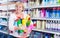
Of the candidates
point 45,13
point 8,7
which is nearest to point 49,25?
point 45,13

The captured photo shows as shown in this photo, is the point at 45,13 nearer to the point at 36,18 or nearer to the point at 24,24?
the point at 36,18

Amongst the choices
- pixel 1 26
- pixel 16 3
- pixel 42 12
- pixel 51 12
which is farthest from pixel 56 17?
pixel 1 26

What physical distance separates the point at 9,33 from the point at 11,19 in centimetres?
37

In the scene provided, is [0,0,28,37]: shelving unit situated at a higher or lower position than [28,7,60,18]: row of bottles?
higher

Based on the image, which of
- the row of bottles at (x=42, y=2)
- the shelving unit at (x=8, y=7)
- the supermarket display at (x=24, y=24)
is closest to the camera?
the row of bottles at (x=42, y=2)

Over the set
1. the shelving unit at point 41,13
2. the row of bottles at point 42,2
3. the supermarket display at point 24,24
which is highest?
the row of bottles at point 42,2

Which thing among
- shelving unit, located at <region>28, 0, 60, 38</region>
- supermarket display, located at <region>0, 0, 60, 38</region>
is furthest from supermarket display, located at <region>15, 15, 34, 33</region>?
shelving unit, located at <region>28, 0, 60, 38</region>

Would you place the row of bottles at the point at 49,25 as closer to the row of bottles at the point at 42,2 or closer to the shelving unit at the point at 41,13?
the shelving unit at the point at 41,13

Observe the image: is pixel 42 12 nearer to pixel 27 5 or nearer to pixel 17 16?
pixel 27 5

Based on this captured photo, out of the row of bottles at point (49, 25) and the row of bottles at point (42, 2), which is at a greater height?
the row of bottles at point (42, 2)

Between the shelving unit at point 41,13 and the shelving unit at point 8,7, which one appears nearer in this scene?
the shelving unit at point 41,13

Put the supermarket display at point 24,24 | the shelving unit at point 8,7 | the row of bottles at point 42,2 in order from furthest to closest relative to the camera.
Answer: the shelving unit at point 8,7 < the supermarket display at point 24,24 < the row of bottles at point 42,2

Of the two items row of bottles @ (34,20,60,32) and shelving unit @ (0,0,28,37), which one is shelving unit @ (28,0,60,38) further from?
shelving unit @ (0,0,28,37)

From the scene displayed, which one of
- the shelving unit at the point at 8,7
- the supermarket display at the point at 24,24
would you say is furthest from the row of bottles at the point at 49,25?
the shelving unit at the point at 8,7
